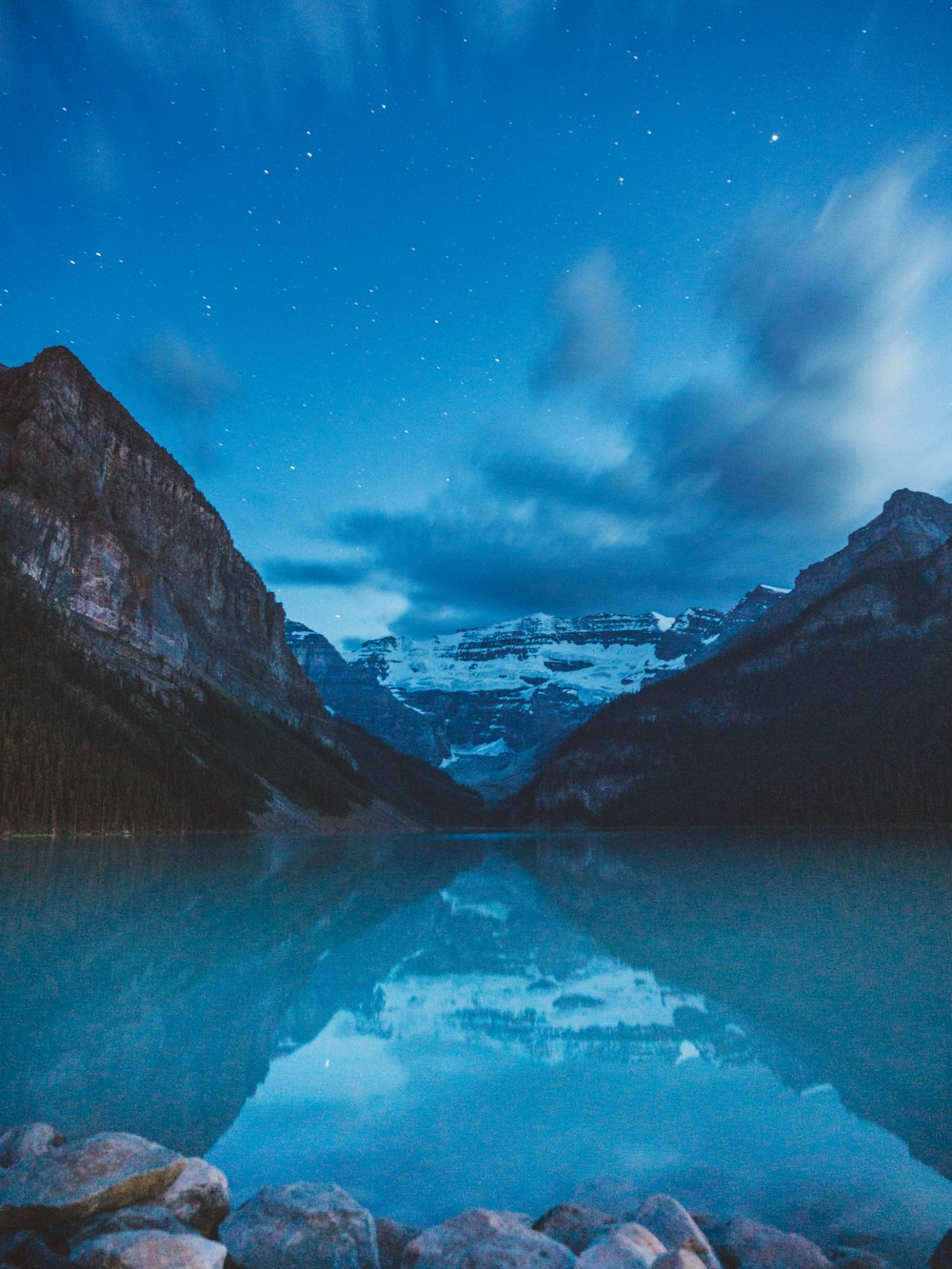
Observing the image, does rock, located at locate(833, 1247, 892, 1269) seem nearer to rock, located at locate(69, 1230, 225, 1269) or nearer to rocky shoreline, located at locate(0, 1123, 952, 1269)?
rocky shoreline, located at locate(0, 1123, 952, 1269)

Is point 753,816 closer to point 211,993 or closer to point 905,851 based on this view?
point 905,851

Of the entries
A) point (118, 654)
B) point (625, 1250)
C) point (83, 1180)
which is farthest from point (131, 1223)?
point (118, 654)

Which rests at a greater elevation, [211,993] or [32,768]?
[32,768]

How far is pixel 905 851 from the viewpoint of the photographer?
6322cm

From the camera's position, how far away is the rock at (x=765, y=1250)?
5590 mm

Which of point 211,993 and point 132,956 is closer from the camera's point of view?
point 211,993

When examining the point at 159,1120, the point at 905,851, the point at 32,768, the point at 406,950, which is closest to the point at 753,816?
the point at 905,851

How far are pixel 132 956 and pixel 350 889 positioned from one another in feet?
65.7

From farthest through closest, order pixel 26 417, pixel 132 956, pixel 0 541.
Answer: pixel 26 417, pixel 0 541, pixel 132 956

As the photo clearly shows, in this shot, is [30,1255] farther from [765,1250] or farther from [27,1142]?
[765,1250]

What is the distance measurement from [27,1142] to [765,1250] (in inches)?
249

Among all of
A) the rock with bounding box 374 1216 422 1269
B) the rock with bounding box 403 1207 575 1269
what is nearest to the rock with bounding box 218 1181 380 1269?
the rock with bounding box 374 1216 422 1269

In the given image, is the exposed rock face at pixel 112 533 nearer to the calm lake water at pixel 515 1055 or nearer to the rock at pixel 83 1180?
the calm lake water at pixel 515 1055

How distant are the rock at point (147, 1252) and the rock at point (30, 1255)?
112 mm
